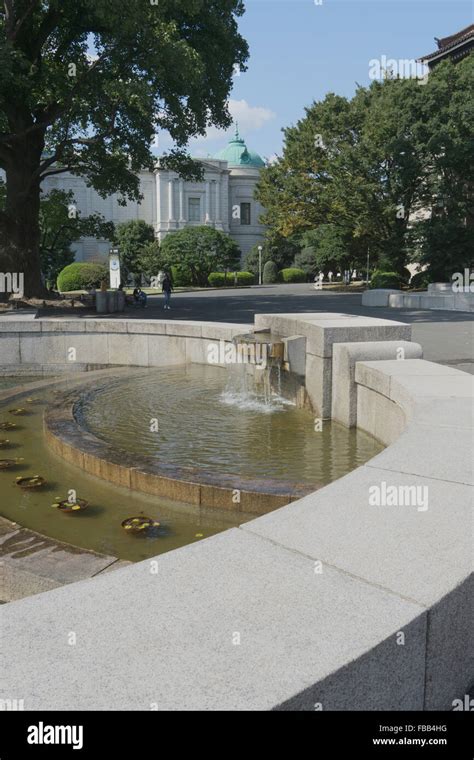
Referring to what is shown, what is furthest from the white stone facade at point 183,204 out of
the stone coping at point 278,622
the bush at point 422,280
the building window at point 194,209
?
the stone coping at point 278,622

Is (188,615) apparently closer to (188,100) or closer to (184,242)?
(188,100)

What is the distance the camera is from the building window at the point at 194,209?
86125 mm

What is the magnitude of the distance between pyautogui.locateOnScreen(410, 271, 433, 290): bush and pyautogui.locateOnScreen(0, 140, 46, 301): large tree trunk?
22283 millimetres

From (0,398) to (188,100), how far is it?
15.0 metres

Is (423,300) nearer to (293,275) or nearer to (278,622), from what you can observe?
(278,622)

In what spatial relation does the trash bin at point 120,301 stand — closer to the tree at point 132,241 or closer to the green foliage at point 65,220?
the green foliage at point 65,220

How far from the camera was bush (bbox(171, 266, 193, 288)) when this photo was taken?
2250 inches

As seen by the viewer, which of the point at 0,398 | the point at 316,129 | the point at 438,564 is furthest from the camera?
the point at 316,129

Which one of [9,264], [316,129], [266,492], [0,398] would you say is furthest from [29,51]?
[316,129]

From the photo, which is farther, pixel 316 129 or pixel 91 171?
pixel 316 129

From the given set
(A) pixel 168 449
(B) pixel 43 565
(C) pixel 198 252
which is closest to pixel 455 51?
(C) pixel 198 252

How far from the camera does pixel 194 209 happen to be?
86.8 m

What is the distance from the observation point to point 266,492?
5402mm

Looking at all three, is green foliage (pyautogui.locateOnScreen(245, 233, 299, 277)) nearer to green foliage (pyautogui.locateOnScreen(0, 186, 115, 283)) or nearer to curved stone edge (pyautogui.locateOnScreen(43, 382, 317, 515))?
green foliage (pyautogui.locateOnScreen(0, 186, 115, 283))
